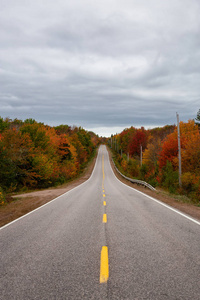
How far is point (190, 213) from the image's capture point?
30.1 ft

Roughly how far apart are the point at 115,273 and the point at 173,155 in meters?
39.6

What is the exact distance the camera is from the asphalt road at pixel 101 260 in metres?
3.19

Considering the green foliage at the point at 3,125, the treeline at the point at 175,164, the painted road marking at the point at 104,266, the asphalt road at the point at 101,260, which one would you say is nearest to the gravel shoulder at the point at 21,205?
the asphalt road at the point at 101,260

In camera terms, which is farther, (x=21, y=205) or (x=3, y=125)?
(x=3, y=125)

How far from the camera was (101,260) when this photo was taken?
4246mm

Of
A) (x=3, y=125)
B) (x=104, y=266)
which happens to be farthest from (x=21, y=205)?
(x=3, y=125)

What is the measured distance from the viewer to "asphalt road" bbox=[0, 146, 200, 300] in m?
3.19

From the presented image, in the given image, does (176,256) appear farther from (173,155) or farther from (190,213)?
(173,155)

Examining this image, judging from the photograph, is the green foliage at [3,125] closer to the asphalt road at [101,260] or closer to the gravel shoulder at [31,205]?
the gravel shoulder at [31,205]

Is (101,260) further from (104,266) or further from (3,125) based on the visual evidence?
(3,125)

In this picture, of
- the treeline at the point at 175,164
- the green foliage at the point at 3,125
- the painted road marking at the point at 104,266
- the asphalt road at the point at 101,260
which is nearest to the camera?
the asphalt road at the point at 101,260

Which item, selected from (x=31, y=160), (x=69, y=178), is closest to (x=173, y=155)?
(x=69, y=178)

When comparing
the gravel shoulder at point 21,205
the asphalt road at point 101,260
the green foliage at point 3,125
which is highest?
the green foliage at point 3,125

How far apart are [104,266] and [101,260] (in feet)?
0.97
